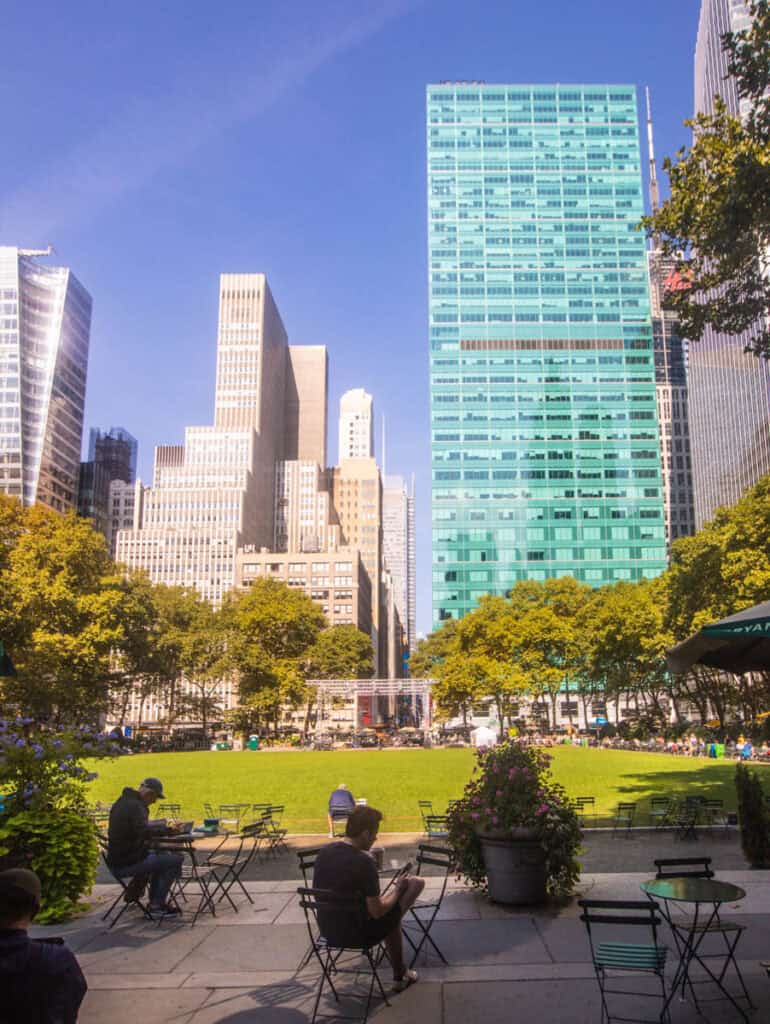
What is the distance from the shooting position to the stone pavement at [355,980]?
20.5 ft

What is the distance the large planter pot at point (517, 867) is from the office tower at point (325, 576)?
140060 mm

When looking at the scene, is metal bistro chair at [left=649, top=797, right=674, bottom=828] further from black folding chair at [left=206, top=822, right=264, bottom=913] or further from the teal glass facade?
the teal glass facade

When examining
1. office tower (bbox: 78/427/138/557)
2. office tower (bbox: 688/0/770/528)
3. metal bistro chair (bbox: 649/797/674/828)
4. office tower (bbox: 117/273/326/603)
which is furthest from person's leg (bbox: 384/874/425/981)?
office tower (bbox: 78/427/138/557)

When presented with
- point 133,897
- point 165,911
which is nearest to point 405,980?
point 165,911

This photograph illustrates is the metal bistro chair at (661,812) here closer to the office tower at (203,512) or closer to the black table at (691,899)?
the black table at (691,899)

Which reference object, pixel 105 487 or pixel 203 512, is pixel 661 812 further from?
pixel 105 487

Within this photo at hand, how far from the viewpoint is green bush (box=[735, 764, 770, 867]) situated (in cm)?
1163

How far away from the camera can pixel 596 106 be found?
140125 mm

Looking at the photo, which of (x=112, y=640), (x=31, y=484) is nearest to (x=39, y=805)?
(x=112, y=640)

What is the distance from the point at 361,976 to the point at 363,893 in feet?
4.10

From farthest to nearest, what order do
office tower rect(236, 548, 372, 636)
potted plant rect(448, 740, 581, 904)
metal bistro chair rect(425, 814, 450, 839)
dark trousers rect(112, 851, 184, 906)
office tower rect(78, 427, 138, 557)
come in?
office tower rect(78, 427, 138, 557)
office tower rect(236, 548, 372, 636)
metal bistro chair rect(425, 814, 450, 839)
dark trousers rect(112, 851, 184, 906)
potted plant rect(448, 740, 581, 904)

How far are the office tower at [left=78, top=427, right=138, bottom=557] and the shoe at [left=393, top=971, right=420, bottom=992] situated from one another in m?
175

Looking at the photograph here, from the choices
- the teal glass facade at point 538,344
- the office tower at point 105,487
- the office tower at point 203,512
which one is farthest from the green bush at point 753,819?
the office tower at point 105,487

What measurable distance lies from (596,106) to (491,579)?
3258 inches
